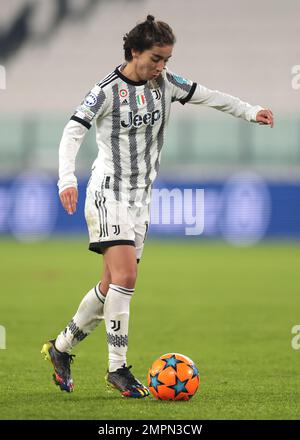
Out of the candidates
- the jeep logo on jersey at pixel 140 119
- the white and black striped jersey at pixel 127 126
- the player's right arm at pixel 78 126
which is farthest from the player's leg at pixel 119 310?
the jeep logo on jersey at pixel 140 119

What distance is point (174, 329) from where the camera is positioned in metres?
9.80

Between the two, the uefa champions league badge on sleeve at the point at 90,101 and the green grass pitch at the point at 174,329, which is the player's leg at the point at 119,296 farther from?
the uefa champions league badge on sleeve at the point at 90,101

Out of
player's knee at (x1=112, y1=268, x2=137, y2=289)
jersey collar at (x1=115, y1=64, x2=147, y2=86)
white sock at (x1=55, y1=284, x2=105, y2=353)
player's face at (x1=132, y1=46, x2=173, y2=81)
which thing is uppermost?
player's face at (x1=132, y1=46, x2=173, y2=81)

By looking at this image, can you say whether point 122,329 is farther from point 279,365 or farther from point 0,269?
point 0,269

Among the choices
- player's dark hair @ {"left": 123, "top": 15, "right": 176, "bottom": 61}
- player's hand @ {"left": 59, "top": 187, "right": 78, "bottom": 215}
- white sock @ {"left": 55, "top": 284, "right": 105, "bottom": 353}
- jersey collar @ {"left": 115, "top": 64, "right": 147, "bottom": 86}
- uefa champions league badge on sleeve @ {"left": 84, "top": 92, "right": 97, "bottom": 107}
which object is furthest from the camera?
white sock @ {"left": 55, "top": 284, "right": 105, "bottom": 353}

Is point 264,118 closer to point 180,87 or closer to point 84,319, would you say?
point 180,87

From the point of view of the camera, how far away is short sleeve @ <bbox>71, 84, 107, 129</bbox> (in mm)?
6008

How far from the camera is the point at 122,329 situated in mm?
6051

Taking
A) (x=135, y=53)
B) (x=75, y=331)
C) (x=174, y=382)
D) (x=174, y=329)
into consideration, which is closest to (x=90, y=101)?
(x=135, y=53)

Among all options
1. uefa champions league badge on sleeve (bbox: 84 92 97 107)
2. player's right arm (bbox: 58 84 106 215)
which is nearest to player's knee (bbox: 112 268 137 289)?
player's right arm (bbox: 58 84 106 215)

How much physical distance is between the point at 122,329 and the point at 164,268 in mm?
10239

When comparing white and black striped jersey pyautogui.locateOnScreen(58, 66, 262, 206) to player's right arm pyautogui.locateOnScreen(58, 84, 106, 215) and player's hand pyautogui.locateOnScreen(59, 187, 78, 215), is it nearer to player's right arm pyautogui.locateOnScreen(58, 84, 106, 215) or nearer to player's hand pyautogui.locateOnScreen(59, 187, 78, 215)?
player's right arm pyautogui.locateOnScreen(58, 84, 106, 215)

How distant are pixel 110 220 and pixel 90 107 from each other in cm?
67

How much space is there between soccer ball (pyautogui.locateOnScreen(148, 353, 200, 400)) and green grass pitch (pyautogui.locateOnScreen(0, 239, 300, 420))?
0.09 m
